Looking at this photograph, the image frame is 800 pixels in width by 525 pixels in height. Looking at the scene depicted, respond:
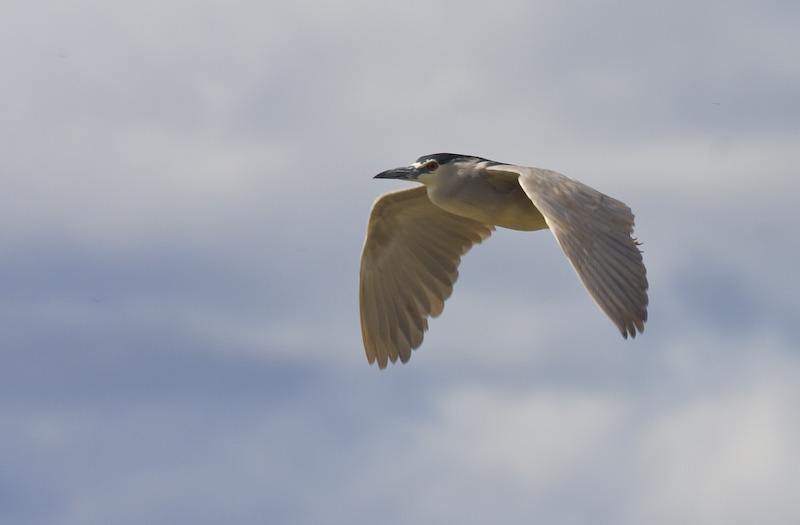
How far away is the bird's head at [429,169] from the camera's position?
41.1 ft

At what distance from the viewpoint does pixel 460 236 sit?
1423cm

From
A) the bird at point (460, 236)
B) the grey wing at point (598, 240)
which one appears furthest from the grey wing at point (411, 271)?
the grey wing at point (598, 240)

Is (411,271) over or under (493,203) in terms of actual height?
over

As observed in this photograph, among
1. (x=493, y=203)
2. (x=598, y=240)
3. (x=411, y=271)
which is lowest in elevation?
(x=598, y=240)

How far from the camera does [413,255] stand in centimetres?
1428

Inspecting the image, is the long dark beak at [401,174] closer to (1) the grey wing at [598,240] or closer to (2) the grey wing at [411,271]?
(2) the grey wing at [411,271]

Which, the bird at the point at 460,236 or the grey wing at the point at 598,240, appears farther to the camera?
the bird at the point at 460,236

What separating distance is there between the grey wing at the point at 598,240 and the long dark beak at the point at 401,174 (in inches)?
74.8

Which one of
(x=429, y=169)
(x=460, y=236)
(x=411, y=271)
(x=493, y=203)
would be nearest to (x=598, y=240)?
(x=493, y=203)

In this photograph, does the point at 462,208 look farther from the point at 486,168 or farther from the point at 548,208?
the point at 548,208

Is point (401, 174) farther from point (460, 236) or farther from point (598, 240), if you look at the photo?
point (598, 240)

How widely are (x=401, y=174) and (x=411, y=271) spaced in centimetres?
198

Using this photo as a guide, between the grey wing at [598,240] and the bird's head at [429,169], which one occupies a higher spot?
the bird's head at [429,169]

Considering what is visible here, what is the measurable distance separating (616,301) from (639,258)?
775 millimetres
